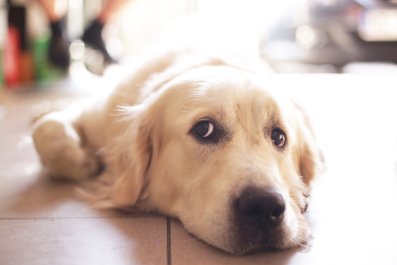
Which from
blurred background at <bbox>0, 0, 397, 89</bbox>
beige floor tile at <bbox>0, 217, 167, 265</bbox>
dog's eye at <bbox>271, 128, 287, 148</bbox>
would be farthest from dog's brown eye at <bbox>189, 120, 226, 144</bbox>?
blurred background at <bbox>0, 0, 397, 89</bbox>

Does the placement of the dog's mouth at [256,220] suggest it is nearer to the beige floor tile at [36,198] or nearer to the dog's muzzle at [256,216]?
the dog's muzzle at [256,216]

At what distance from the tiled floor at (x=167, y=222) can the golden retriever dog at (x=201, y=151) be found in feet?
0.22

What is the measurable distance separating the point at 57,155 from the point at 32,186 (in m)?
0.15

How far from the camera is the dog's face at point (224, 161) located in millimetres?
1442

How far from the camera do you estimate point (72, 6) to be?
18.9ft

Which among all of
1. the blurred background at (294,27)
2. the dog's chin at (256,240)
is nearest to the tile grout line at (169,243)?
the dog's chin at (256,240)

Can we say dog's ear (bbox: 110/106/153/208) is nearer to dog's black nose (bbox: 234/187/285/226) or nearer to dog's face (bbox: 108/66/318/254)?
dog's face (bbox: 108/66/318/254)

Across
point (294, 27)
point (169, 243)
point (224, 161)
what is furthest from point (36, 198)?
point (294, 27)

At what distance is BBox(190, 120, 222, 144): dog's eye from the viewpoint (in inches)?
65.9

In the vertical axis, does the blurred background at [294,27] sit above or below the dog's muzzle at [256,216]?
below

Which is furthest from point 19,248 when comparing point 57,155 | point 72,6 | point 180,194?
point 72,6

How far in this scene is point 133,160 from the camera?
6.17 feet

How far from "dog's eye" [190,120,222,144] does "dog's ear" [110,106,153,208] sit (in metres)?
0.23

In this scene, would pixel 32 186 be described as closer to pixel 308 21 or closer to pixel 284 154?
pixel 284 154
